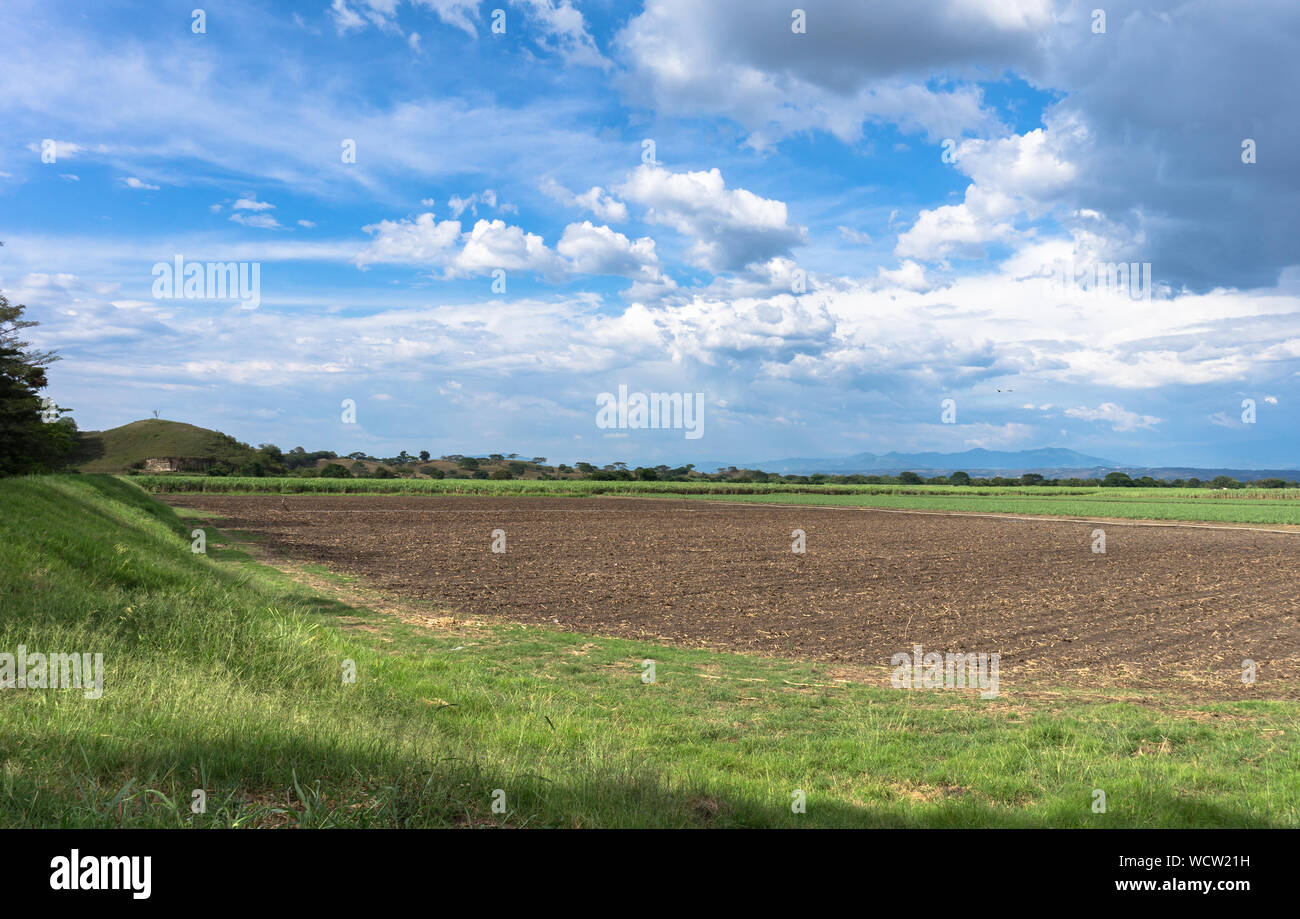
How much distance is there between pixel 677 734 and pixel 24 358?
2832cm

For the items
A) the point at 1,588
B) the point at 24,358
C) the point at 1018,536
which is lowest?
the point at 1018,536

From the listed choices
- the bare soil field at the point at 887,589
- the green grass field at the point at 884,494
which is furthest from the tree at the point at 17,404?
the green grass field at the point at 884,494

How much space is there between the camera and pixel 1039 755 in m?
7.69

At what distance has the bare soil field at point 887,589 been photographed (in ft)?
48.4

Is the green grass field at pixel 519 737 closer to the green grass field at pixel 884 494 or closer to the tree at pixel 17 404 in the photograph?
the tree at pixel 17 404

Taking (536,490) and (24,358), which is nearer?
(24,358)

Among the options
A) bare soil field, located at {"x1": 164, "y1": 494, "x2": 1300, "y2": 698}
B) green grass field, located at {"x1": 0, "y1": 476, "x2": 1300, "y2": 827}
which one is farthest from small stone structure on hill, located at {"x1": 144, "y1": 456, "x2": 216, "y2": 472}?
green grass field, located at {"x1": 0, "y1": 476, "x2": 1300, "y2": 827}

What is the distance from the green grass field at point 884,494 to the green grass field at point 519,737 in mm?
63478

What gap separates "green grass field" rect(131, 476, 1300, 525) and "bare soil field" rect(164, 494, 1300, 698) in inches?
937

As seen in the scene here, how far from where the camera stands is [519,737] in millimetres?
7484

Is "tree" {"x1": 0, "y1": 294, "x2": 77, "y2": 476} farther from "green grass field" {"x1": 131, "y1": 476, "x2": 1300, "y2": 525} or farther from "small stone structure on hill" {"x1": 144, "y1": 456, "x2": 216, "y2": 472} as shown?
"small stone structure on hill" {"x1": 144, "y1": 456, "x2": 216, "y2": 472}
